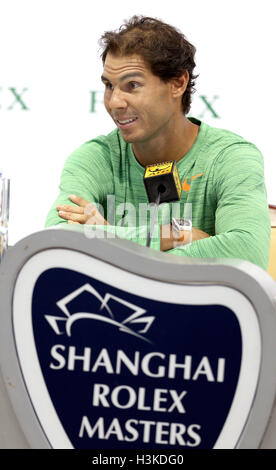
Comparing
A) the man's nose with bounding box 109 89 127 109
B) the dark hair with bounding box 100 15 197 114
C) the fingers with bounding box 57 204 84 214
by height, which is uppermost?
the dark hair with bounding box 100 15 197 114

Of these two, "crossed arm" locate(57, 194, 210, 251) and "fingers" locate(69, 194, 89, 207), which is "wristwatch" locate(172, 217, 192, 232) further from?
"fingers" locate(69, 194, 89, 207)

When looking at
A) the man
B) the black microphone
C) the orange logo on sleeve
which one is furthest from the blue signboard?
the orange logo on sleeve

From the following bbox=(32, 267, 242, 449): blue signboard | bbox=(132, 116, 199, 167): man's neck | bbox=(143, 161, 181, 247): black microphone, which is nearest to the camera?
bbox=(32, 267, 242, 449): blue signboard

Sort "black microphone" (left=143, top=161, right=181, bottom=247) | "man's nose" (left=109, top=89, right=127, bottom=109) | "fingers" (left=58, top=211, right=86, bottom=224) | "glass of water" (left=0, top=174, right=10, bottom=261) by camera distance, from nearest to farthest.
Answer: "black microphone" (left=143, top=161, right=181, bottom=247), "glass of water" (left=0, top=174, right=10, bottom=261), "fingers" (left=58, top=211, right=86, bottom=224), "man's nose" (left=109, top=89, right=127, bottom=109)

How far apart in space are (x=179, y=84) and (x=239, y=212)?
0.39 meters

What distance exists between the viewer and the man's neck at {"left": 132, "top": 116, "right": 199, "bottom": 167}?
5.38 feet

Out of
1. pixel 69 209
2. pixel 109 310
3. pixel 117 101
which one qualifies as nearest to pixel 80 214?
pixel 69 209

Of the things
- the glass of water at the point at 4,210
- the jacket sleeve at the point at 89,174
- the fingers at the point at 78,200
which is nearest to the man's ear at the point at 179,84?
the jacket sleeve at the point at 89,174

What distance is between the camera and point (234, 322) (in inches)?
28.6

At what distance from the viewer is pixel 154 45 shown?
1558mm

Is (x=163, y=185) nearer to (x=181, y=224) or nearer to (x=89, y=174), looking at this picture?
(x=181, y=224)

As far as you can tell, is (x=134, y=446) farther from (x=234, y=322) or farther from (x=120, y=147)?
(x=120, y=147)

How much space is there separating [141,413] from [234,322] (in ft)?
0.48

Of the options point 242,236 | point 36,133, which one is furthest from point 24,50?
point 242,236
